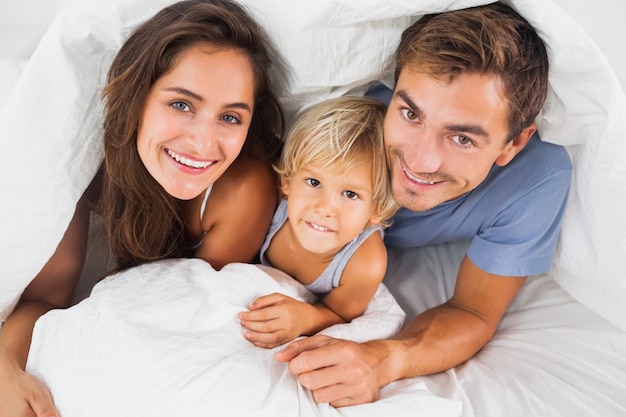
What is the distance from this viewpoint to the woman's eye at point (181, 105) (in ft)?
3.68

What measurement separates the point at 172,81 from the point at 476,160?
0.58 m

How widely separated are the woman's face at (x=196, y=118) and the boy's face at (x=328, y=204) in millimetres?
161

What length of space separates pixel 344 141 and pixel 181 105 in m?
0.31

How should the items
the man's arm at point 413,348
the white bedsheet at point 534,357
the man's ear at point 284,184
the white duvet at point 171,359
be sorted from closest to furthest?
the white duvet at point 171,359, the man's arm at point 413,348, the white bedsheet at point 534,357, the man's ear at point 284,184

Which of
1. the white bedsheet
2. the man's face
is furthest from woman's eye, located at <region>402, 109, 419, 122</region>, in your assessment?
the white bedsheet

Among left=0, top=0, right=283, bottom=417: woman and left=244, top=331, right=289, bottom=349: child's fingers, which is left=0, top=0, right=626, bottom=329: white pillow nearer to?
left=0, top=0, right=283, bottom=417: woman

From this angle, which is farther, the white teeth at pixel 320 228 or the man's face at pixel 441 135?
the white teeth at pixel 320 228

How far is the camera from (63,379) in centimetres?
103

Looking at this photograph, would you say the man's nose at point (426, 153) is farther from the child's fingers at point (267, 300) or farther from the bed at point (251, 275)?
the child's fingers at point (267, 300)

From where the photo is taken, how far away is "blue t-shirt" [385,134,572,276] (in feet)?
4.38

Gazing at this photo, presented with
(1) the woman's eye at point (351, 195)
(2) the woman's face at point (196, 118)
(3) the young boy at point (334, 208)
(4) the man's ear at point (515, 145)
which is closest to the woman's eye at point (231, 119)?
(2) the woman's face at point (196, 118)

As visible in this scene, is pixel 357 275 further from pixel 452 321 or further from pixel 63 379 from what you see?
pixel 63 379

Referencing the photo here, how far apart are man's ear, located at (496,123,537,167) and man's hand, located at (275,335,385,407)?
484 mm

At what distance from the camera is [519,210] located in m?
1.35
